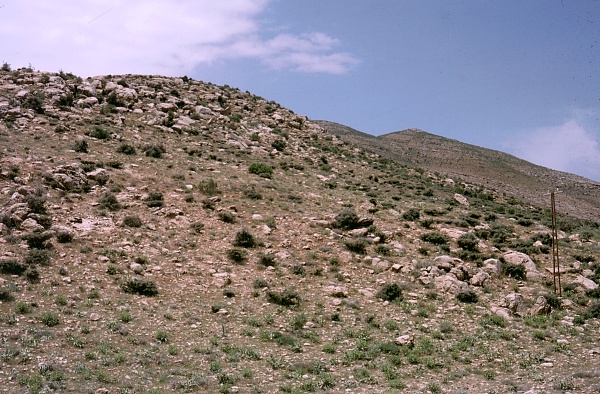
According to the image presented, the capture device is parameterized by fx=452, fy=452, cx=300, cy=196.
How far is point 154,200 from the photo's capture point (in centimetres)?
1992

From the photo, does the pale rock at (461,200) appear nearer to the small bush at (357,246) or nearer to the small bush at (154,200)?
the small bush at (357,246)

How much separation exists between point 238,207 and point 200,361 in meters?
10.8

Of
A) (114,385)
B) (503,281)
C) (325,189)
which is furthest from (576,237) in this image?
(114,385)

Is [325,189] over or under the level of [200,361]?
over

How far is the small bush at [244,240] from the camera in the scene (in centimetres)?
1830

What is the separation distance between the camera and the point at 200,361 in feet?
37.0

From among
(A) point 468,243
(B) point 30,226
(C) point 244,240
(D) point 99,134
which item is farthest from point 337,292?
(D) point 99,134

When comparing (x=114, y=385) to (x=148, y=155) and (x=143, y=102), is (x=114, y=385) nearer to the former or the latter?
(x=148, y=155)

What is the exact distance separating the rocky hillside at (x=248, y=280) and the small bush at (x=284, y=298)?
0.17ft

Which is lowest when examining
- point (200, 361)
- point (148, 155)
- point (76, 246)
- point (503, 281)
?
point (200, 361)

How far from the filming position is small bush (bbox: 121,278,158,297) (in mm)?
14117

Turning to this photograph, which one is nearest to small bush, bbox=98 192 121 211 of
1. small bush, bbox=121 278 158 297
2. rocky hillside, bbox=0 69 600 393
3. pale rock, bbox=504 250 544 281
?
rocky hillside, bbox=0 69 600 393

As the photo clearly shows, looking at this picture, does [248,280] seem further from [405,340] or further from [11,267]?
[11,267]

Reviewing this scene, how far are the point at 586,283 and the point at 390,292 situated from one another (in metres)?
8.21
